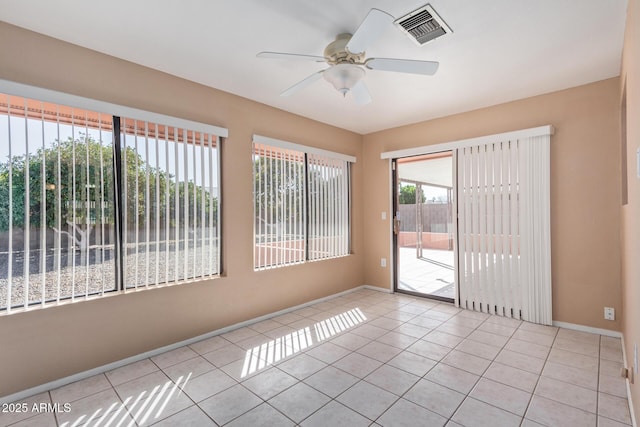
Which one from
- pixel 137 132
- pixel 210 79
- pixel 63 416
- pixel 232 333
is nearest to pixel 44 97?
pixel 137 132

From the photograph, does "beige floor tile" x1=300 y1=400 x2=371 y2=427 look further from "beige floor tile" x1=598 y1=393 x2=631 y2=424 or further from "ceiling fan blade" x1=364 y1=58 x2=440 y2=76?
"ceiling fan blade" x1=364 y1=58 x2=440 y2=76

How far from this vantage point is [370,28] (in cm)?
165

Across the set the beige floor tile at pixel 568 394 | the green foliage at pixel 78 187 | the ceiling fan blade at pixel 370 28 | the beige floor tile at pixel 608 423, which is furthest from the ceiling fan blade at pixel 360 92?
the beige floor tile at pixel 608 423

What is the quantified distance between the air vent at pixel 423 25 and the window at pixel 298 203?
6.41 ft

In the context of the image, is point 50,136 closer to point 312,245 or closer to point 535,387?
point 312,245

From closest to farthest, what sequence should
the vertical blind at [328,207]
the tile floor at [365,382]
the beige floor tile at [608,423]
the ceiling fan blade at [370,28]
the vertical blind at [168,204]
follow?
the ceiling fan blade at [370,28] < the beige floor tile at [608,423] < the tile floor at [365,382] < the vertical blind at [168,204] < the vertical blind at [328,207]

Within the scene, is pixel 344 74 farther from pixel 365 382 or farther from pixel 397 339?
pixel 397 339

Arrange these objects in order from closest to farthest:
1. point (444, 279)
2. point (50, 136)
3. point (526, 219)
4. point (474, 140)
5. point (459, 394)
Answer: point (459, 394) → point (50, 136) → point (526, 219) → point (474, 140) → point (444, 279)

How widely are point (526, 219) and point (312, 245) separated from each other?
260 centimetres

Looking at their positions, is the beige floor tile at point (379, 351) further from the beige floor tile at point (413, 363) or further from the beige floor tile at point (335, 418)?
the beige floor tile at point (335, 418)

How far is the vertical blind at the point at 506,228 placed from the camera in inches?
132

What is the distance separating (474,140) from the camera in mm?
3789

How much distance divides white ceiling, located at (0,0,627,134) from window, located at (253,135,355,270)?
2.69 ft

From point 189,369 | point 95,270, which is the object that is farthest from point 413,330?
point 95,270
